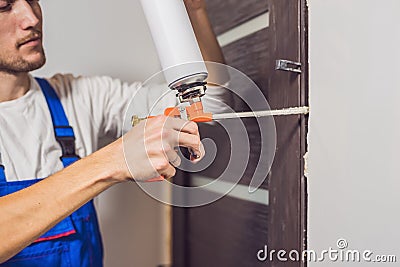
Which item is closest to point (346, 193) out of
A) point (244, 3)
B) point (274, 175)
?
point (274, 175)

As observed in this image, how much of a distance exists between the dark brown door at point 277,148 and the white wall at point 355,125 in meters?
0.02

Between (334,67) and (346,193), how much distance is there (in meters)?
0.16

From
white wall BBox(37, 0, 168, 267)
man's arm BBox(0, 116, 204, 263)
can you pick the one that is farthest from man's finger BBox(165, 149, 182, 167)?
white wall BBox(37, 0, 168, 267)

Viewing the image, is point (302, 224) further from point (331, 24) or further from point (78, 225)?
point (78, 225)

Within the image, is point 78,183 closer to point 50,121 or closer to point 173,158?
point 173,158

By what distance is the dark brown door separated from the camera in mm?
745

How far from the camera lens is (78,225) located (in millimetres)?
1060

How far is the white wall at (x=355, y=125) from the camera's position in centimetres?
59

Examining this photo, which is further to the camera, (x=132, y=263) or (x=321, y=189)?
(x=132, y=263)

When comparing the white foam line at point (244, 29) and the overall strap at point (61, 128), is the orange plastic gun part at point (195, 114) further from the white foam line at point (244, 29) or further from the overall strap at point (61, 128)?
the overall strap at point (61, 128)

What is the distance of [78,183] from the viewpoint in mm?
694

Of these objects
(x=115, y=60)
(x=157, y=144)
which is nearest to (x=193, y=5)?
(x=157, y=144)

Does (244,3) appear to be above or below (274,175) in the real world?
above

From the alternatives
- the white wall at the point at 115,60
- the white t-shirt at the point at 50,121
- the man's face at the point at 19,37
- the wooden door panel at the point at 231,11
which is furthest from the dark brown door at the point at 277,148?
the man's face at the point at 19,37
